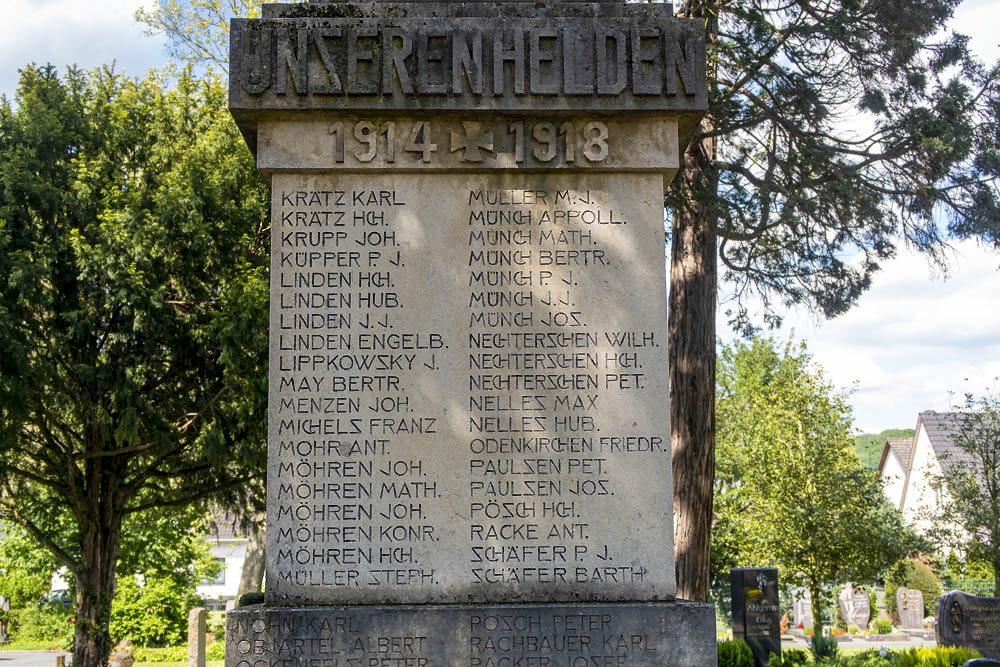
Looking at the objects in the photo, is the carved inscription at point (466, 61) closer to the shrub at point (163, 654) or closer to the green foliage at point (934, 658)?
the green foliage at point (934, 658)

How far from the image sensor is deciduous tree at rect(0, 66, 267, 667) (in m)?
15.9

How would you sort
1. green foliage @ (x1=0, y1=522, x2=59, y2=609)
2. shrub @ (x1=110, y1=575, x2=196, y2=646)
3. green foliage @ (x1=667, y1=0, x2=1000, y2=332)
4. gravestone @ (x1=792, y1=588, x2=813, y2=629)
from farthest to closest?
gravestone @ (x1=792, y1=588, x2=813, y2=629), green foliage @ (x1=0, y1=522, x2=59, y2=609), shrub @ (x1=110, y1=575, x2=196, y2=646), green foliage @ (x1=667, y1=0, x2=1000, y2=332)

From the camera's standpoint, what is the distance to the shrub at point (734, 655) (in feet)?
53.4

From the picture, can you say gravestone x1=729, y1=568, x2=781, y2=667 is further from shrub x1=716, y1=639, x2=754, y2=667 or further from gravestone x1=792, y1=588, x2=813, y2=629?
gravestone x1=792, y1=588, x2=813, y2=629

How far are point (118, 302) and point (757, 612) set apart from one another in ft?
45.8

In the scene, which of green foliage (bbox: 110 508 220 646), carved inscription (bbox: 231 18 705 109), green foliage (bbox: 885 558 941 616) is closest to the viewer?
carved inscription (bbox: 231 18 705 109)

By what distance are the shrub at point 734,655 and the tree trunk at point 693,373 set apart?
117 inches

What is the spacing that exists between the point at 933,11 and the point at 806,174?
9.50 feet

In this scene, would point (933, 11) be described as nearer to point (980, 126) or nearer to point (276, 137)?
point (980, 126)

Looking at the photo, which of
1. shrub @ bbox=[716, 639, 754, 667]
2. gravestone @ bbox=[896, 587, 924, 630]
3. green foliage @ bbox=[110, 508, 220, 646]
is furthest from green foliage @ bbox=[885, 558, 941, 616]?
green foliage @ bbox=[110, 508, 220, 646]

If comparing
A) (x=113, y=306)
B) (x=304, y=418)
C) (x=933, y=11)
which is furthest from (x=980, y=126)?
(x=113, y=306)

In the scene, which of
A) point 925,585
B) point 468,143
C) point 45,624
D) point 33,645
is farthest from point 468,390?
point 925,585

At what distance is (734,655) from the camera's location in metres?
16.6

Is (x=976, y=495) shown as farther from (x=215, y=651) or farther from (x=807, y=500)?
(x=215, y=651)
